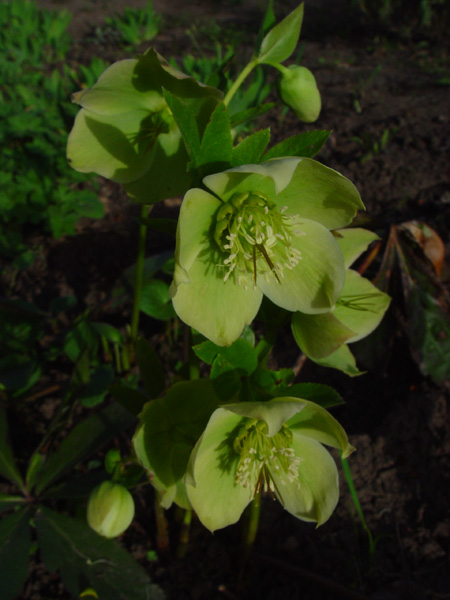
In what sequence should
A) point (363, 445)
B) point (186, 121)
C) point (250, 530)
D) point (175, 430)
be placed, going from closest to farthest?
point (186, 121)
point (175, 430)
point (250, 530)
point (363, 445)

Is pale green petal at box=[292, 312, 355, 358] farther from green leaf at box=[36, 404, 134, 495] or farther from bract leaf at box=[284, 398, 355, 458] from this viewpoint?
green leaf at box=[36, 404, 134, 495]

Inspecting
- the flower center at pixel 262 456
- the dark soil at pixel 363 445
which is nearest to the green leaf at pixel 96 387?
the dark soil at pixel 363 445

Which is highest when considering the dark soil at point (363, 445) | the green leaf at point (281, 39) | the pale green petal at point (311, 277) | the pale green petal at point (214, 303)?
the green leaf at point (281, 39)

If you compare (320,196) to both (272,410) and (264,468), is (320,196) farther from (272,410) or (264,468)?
(264,468)

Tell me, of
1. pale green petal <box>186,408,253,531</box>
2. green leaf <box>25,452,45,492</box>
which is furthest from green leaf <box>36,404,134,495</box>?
pale green petal <box>186,408,253,531</box>

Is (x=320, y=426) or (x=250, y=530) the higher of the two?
(x=320, y=426)

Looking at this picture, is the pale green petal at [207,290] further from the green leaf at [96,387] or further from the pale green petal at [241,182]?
the green leaf at [96,387]

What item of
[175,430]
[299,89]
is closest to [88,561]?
[175,430]

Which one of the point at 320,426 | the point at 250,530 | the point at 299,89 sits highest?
the point at 299,89
